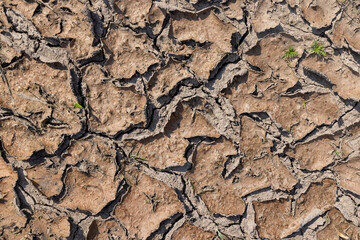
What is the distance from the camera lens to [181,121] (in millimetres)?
1901

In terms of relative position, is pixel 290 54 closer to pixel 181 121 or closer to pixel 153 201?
pixel 181 121

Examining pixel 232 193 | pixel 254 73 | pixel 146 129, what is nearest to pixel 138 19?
pixel 146 129

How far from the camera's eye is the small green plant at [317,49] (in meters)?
1.92

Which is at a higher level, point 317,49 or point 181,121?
point 317,49

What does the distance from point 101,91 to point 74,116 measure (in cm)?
26

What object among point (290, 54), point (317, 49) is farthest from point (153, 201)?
point (317, 49)

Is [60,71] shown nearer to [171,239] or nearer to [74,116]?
[74,116]

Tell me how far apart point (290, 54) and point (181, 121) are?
93 cm

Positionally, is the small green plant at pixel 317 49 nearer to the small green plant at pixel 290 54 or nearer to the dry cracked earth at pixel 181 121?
the dry cracked earth at pixel 181 121

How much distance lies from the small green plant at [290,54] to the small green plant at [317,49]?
126 mm

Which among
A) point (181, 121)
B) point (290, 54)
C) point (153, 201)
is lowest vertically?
point (153, 201)

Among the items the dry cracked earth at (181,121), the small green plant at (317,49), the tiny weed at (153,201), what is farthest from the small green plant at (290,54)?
the tiny weed at (153,201)

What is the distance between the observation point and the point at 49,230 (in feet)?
6.24

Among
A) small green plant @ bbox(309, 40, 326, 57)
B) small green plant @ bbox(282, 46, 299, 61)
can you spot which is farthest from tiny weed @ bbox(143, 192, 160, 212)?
small green plant @ bbox(309, 40, 326, 57)
